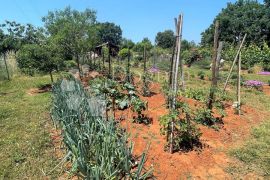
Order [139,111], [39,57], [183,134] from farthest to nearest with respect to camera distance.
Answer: [39,57] → [139,111] → [183,134]

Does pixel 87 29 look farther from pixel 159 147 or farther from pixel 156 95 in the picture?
pixel 159 147

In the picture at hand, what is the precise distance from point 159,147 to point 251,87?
306 inches

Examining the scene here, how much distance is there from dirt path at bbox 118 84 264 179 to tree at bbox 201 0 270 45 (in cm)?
2447

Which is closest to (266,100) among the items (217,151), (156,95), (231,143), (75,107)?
(156,95)

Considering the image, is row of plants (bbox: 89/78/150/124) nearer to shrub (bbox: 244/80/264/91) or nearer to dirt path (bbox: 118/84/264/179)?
dirt path (bbox: 118/84/264/179)

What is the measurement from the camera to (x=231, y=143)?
5.21 meters

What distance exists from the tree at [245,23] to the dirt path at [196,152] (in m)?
24.5

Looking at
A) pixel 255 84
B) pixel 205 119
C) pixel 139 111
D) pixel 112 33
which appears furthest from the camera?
pixel 112 33

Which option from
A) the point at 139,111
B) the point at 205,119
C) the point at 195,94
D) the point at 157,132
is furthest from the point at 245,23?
the point at 157,132

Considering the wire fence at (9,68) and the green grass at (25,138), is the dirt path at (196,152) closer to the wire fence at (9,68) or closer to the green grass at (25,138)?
the green grass at (25,138)

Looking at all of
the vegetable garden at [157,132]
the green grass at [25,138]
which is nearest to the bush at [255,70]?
the vegetable garden at [157,132]

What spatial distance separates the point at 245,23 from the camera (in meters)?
30.7

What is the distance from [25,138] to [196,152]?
131 inches

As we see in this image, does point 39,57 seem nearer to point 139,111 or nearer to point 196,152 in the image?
point 139,111
